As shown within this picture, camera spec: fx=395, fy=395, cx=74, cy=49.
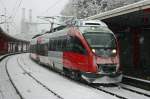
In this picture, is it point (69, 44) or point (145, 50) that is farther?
point (145, 50)

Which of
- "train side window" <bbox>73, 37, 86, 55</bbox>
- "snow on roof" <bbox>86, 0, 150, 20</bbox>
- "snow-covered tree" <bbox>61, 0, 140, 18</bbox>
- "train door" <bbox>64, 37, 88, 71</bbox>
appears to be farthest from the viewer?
"snow-covered tree" <bbox>61, 0, 140, 18</bbox>

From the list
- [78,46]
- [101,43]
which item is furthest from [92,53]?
[78,46]

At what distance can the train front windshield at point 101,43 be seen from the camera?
17.2m

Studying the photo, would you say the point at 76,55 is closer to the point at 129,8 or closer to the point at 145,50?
the point at 129,8

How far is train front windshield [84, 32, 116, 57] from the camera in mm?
17250

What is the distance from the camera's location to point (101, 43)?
17578 mm

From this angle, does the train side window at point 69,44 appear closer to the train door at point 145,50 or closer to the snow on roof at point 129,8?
the snow on roof at point 129,8

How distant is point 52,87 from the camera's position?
16.8m

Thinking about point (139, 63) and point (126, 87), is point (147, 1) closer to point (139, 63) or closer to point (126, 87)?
point (126, 87)

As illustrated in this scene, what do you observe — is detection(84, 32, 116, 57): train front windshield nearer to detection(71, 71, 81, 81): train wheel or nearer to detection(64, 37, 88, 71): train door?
detection(64, 37, 88, 71): train door

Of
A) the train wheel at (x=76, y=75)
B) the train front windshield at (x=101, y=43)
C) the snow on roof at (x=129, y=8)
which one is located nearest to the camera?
the snow on roof at (x=129, y=8)

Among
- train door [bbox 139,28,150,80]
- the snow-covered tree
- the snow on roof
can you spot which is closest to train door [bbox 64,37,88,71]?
the snow on roof

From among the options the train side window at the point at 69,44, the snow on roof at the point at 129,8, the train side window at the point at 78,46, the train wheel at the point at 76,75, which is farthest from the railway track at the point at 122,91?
the snow on roof at the point at 129,8

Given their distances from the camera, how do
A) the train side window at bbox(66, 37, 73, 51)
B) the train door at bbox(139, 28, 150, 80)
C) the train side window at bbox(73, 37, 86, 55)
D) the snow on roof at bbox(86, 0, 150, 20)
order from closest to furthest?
1. the snow on roof at bbox(86, 0, 150, 20)
2. the train side window at bbox(73, 37, 86, 55)
3. the train side window at bbox(66, 37, 73, 51)
4. the train door at bbox(139, 28, 150, 80)
